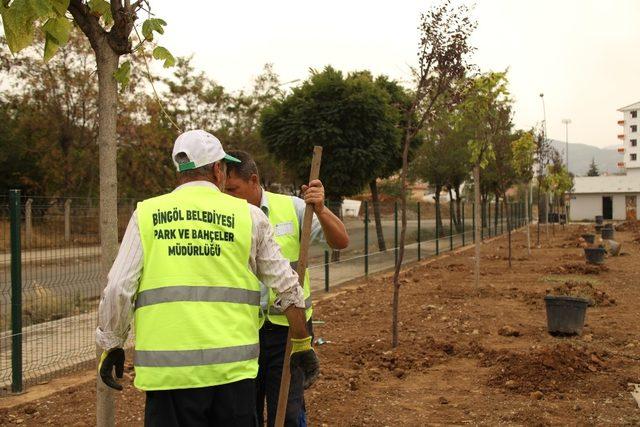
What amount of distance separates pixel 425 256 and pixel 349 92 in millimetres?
5794

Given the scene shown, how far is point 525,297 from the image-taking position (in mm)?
10961

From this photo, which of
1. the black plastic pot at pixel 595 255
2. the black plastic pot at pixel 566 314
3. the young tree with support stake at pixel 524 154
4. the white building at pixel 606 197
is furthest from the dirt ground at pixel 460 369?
the white building at pixel 606 197

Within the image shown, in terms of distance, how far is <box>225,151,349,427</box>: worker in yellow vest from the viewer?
11.8 feet

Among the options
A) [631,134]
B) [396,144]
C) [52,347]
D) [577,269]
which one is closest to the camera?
[52,347]

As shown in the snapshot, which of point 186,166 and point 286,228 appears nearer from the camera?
point 186,166

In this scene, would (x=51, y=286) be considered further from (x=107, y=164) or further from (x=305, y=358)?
(x=305, y=358)

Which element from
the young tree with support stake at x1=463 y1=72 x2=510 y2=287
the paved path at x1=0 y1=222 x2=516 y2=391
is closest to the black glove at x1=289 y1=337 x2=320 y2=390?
the paved path at x1=0 y1=222 x2=516 y2=391

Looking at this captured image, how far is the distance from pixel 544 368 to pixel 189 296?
4.54 metres

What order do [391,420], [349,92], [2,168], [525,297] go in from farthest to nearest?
1. [2,168]
2. [349,92]
3. [525,297]
4. [391,420]

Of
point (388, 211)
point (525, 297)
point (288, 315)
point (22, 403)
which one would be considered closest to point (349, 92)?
point (388, 211)

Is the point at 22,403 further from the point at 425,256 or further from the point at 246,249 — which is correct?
the point at 425,256

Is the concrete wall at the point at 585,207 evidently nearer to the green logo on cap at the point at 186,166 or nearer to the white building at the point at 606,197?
the white building at the point at 606,197

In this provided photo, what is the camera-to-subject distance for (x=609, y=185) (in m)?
64.1

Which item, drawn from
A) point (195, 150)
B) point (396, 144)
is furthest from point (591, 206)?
point (195, 150)
